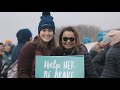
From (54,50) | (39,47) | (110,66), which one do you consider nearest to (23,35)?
(39,47)

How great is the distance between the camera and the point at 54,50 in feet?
9.66

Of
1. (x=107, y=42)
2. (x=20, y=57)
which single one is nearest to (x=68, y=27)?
(x=107, y=42)

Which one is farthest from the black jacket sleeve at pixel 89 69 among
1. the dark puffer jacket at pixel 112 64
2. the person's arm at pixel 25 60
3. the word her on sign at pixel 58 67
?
the person's arm at pixel 25 60

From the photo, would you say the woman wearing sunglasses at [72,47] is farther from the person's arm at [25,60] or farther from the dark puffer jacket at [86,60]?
the person's arm at [25,60]

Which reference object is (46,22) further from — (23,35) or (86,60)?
(86,60)

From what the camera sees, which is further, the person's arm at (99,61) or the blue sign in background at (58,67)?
the blue sign in background at (58,67)

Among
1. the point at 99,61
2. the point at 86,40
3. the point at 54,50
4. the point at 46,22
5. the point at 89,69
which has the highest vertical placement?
the point at 46,22

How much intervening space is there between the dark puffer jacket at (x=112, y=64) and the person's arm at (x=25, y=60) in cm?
98

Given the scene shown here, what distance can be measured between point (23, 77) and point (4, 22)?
85 centimetres

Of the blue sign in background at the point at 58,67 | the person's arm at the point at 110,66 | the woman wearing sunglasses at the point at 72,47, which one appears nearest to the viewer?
the person's arm at the point at 110,66

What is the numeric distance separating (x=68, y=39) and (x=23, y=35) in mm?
631

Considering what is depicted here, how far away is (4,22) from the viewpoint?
121 inches

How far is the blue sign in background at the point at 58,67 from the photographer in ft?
9.86
